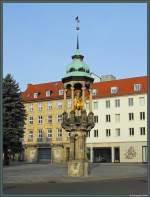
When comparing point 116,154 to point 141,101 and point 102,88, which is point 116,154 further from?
point 102,88

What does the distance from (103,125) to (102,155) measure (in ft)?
19.1

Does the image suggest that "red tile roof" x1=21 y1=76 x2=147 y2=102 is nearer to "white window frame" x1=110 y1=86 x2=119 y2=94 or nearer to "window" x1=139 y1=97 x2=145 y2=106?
"white window frame" x1=110 y1=86 x2=119 y2=94

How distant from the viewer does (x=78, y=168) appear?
1160 inches

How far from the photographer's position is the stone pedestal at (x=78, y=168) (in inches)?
1156

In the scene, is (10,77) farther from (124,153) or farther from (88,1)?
(88,1)

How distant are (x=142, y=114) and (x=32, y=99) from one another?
2498 cm

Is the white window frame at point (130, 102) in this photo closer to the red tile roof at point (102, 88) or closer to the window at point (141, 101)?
the red tile roof at point (102, 88)

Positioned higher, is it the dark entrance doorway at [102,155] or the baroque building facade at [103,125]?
the baroque building facade at [103,125]

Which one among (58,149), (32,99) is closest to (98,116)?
(58,149)

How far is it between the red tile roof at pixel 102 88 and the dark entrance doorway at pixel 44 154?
33.9 feet

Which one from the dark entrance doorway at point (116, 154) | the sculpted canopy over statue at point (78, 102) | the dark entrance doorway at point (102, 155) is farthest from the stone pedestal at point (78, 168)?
the dark entrance doorway at point (102, 155)

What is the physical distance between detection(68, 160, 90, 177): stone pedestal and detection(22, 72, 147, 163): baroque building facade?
37.7m

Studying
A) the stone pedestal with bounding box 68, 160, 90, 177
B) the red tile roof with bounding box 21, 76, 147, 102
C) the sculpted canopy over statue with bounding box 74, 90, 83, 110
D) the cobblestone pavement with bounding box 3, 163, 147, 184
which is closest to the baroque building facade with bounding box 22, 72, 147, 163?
the red tile roof with bounding box 21, 76, 147, 102

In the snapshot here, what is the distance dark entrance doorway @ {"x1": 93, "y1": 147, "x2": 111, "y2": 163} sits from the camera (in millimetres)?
77219
